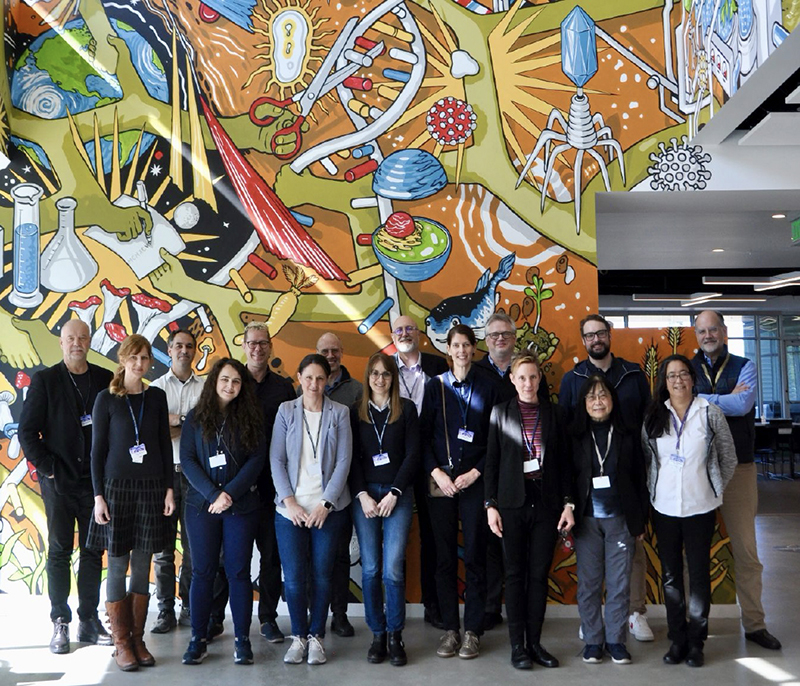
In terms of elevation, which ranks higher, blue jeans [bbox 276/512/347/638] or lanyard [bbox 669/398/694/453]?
lanyard [bbox 669/398/694/453]

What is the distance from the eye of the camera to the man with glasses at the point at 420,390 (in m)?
4.64

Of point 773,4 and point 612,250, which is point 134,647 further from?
point 612,250

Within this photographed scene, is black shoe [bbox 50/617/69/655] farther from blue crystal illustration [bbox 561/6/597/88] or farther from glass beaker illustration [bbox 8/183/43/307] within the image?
blue crystal illustration [bbox 561/6/597/88]

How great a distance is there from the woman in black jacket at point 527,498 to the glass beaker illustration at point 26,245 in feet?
11.0

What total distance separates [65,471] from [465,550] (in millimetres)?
2287

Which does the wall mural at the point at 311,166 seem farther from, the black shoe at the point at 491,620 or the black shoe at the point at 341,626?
the black shoe at the point at 341,626

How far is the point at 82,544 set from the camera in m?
4.30

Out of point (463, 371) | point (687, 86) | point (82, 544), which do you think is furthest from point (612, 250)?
point (82, 544)

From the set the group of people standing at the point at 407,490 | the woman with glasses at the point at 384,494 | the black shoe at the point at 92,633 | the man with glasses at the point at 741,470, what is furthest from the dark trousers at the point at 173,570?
the man with glasses at the point at 741,470

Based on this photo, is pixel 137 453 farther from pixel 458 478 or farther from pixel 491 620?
pixel 491 620

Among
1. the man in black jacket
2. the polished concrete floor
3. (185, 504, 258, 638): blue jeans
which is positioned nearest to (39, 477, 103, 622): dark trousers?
the man in black jacket

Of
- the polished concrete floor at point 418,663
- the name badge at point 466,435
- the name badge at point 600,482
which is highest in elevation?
the name badge at point 466,435

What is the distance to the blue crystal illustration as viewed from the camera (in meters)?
5.26

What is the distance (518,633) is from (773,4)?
11.5ft
